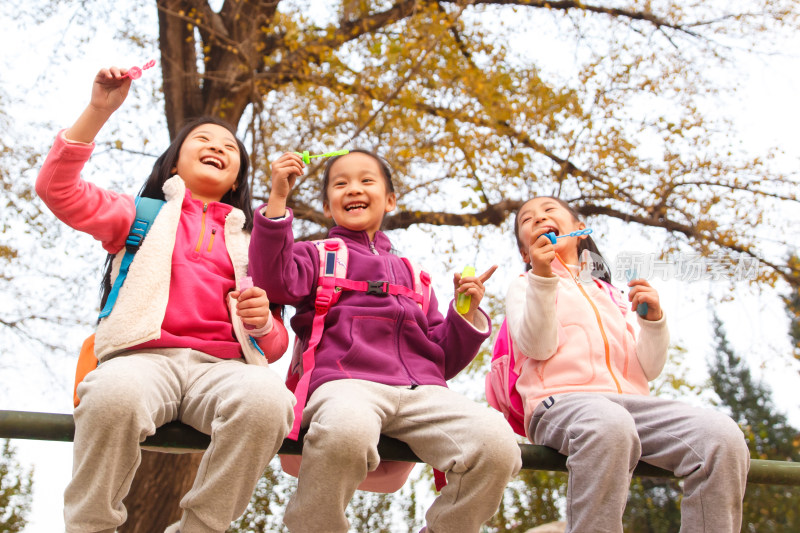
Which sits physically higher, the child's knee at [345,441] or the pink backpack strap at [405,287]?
the pink backpack strap at [405,287]

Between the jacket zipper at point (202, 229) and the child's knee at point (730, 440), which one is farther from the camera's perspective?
the jacket zipper at point (202, 229)

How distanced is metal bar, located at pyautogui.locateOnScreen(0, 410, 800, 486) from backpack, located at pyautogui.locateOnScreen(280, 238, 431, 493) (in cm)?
23

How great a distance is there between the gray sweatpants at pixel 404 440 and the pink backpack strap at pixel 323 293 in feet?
0.26

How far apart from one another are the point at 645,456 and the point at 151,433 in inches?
56.9

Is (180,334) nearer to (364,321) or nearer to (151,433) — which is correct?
(151,433)

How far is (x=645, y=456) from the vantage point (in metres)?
2.14

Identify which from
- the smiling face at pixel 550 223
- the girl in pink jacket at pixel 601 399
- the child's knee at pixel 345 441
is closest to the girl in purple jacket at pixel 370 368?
the child's knee at pixel 345 441

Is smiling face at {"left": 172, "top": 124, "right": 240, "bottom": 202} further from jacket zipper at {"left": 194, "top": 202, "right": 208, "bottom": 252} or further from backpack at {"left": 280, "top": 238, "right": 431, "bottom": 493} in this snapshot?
backpack at {"left": 280, "top": 238, "right": 431, "bottom": 493}

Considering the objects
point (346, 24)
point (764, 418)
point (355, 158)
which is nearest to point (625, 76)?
point (346, 24)

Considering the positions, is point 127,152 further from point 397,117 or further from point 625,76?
point 625,76

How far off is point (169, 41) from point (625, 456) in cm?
537

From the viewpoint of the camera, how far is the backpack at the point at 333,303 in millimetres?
2180

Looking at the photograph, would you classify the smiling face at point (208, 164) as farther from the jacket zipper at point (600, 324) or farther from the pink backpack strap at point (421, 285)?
the jacket zipper at point (600, 324)

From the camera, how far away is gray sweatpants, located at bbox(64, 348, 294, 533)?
Result: 1.60 m
